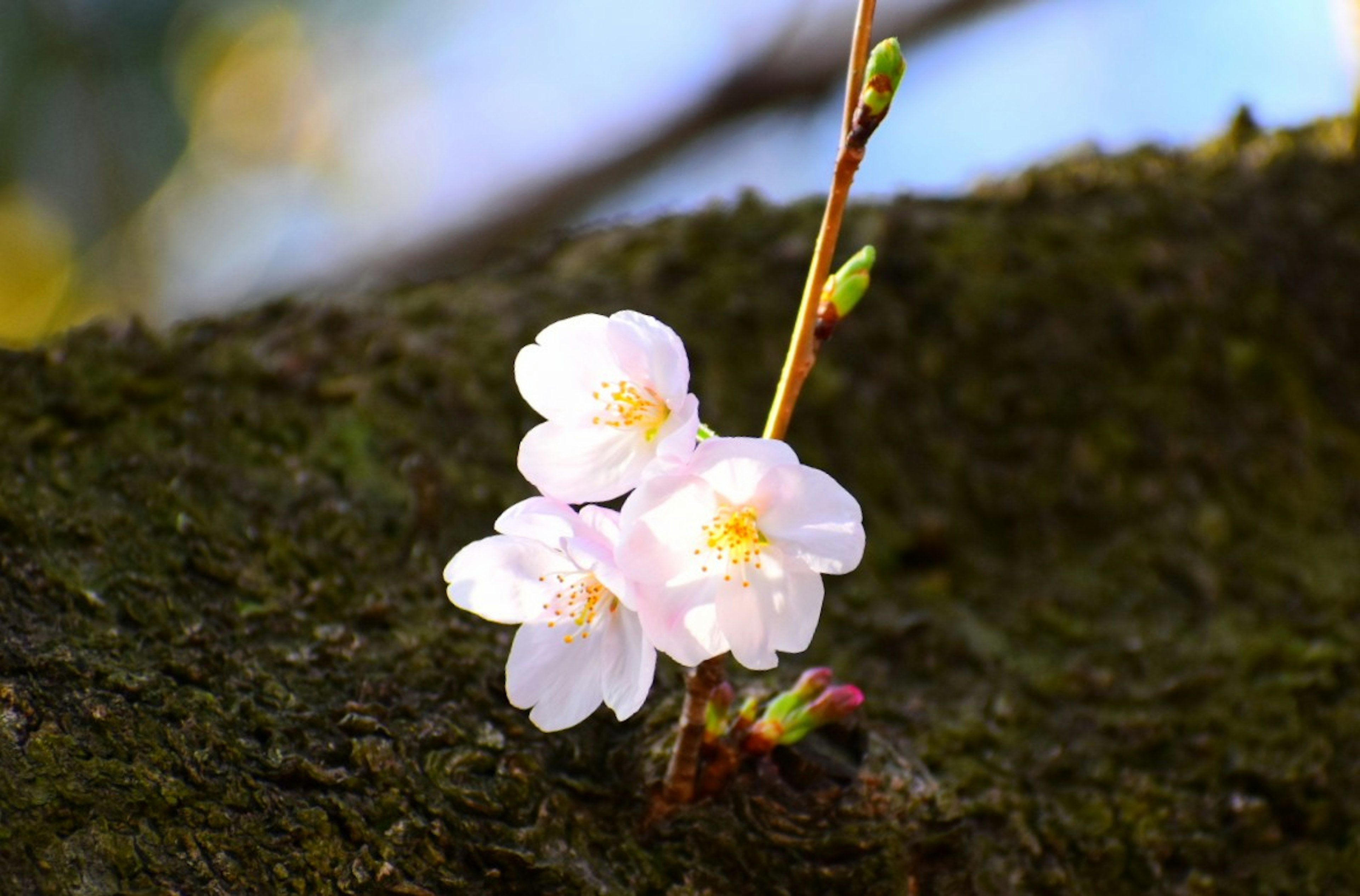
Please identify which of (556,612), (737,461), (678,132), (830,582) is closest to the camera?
(737,461)

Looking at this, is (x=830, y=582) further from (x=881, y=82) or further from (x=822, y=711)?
(x=881, y=82)

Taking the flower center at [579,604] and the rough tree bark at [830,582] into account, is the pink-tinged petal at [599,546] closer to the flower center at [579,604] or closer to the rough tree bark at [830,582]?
the flower center at [579,604]

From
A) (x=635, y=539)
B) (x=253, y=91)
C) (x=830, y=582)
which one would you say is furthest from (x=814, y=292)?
(x=253, y=91)

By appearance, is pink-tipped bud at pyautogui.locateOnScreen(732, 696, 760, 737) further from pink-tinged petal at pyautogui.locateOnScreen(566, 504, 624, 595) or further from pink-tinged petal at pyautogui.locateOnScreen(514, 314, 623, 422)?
pink-tinged petal at pyautogui.locateOnScreen(514, 314, 623, 422)

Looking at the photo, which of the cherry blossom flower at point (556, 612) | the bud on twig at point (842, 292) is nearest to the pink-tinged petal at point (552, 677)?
Result: the cherry blossom flower at point (556, 612)

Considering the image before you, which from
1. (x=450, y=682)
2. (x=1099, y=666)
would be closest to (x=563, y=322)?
(x=450, y=682)

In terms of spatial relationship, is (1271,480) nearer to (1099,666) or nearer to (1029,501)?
(1029,501)
